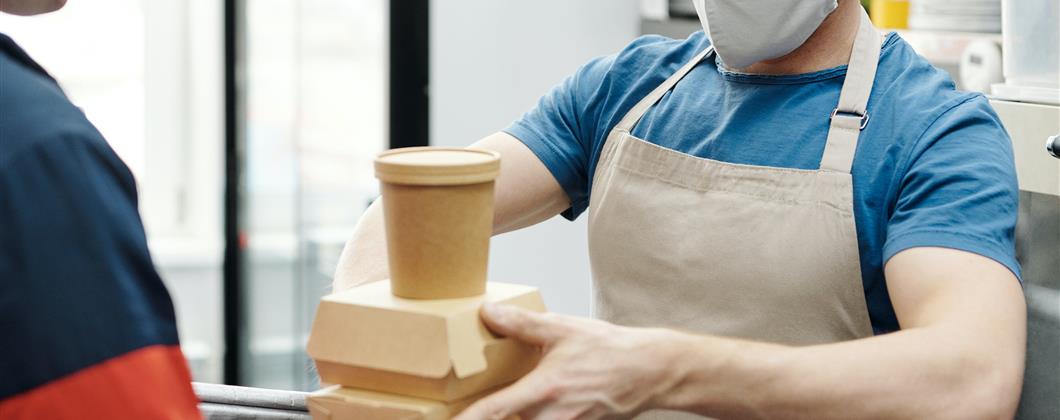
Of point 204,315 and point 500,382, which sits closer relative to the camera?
point 500,382

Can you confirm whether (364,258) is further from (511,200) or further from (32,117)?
(32,117)

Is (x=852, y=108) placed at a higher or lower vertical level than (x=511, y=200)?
higher

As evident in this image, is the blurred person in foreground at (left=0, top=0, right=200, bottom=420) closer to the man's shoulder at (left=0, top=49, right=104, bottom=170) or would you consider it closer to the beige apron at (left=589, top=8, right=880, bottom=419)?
the man's shoulder at (left=0, top=49, right=104, bottom=170)

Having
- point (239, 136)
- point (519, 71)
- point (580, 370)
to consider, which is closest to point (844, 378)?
point (580, 370)

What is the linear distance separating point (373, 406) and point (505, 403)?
4.7 inches

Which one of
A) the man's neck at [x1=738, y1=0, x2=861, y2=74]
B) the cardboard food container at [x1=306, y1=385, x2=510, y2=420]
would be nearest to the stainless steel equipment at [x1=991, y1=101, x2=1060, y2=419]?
the man's neck at [x1=738, y1=0, x2=861, y2=74]

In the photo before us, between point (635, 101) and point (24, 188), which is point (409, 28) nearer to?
point (635, 101)

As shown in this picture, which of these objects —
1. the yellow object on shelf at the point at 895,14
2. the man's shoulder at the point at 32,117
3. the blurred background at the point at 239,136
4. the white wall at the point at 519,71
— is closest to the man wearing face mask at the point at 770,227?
the man's shoulder at the point at 32,117

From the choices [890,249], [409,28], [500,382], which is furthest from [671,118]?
[409,28]

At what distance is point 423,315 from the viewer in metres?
0.98

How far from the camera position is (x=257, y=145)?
4.09 m

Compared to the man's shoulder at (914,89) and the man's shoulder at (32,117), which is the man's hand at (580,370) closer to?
the man's shoulder at (32,117)

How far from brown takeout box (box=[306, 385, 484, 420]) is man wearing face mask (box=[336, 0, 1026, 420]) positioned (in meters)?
0.03

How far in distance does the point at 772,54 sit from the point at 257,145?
9.59 ft
